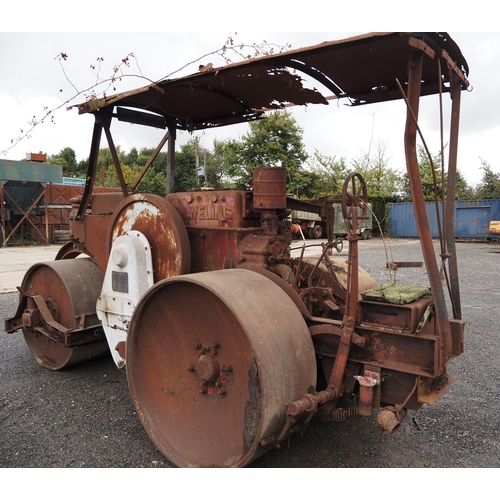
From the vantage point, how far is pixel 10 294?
895 centimetres

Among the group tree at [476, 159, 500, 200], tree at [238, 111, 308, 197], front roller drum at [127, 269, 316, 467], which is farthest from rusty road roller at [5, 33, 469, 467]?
tree at [476, 159, 500, 200]

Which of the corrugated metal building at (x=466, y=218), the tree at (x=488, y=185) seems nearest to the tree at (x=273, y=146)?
the corrugated metal building at (x=466, y=218)

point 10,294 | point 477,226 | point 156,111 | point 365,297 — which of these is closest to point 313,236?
point 477,226

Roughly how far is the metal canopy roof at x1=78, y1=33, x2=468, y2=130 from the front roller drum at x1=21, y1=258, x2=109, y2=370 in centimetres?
146

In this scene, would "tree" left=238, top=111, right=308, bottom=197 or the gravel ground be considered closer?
→ the gravel ground

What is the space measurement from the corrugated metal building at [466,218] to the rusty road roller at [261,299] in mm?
20889

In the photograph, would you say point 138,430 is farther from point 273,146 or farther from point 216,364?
point 273,146

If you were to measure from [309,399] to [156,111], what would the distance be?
3107 mm

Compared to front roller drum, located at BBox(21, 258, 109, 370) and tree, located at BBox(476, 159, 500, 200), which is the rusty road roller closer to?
front roller drum, located at BBox(21, 258, 109, 370)

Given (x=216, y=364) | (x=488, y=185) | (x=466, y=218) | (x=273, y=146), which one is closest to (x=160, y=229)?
(x=216, y=364)

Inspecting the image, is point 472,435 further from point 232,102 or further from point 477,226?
point 477,226

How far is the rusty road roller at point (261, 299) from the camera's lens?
2514 millimetres

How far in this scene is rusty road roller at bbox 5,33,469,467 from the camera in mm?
2514

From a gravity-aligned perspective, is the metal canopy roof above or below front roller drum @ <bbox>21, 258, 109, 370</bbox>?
above
